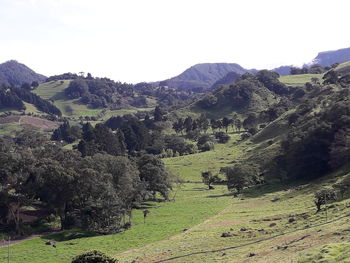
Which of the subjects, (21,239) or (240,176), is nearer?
(21,239)

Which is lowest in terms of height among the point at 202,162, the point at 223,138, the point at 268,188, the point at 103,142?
the point at 268,188

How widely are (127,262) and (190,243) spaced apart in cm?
1045

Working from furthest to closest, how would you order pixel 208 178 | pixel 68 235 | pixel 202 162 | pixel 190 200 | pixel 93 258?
pixel 202 162, pixel 208 178, pixel 190 200, pixel 68 235, pixel 93 258

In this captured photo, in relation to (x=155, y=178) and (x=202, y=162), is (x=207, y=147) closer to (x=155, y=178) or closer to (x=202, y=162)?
(x=202, y=162)

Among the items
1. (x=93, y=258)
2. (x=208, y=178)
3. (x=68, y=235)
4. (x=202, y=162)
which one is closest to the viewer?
(x=93, y=258)

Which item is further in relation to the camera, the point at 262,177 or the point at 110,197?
the point at 262,177

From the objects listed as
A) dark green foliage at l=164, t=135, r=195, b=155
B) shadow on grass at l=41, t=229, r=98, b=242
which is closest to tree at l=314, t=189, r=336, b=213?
shadow on grass at l=41, t=229, r=98, b=242

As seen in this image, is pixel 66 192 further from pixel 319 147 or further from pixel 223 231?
pixel 319 147

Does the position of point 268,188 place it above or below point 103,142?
below

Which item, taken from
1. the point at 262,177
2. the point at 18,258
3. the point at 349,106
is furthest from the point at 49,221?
the point at 349,106

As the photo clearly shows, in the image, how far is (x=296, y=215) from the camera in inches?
2571

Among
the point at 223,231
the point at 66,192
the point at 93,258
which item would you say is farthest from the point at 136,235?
the point at 93,258

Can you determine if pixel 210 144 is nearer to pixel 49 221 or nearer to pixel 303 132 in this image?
pixel 303 132

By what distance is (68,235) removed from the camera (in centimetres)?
7500
